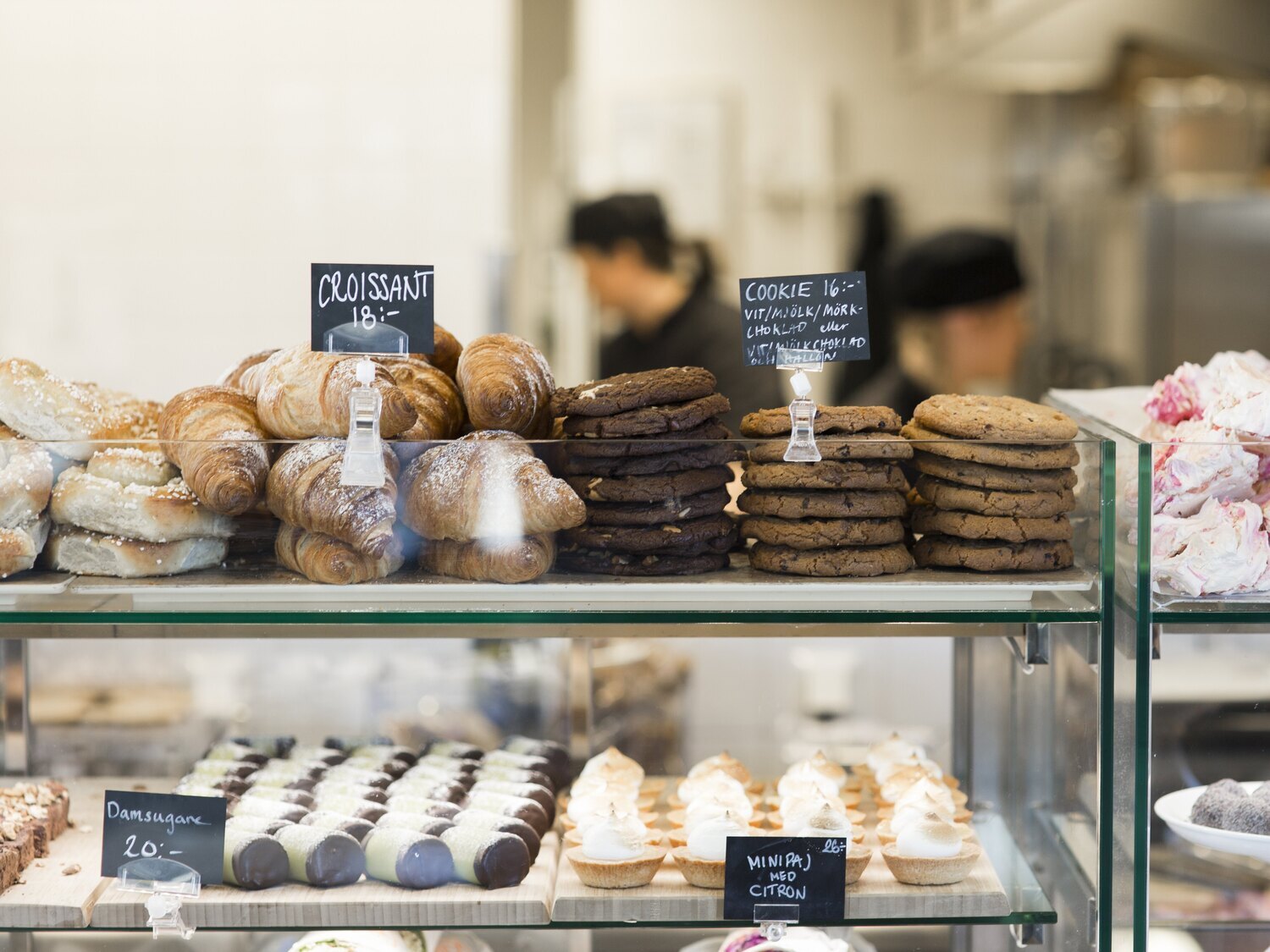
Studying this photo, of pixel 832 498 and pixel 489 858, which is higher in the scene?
pixel 832 498

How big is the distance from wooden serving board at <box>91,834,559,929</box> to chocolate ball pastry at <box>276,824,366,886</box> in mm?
25

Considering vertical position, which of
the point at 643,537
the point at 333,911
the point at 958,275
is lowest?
the point at 333,911

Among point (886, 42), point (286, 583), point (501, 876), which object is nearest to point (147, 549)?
point (286, 583)

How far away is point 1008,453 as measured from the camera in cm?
145

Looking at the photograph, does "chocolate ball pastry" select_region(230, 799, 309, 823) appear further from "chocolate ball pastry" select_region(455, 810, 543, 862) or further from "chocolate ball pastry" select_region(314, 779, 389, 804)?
"chocolate ball pastry" select_region(455, 810, 543, 862)

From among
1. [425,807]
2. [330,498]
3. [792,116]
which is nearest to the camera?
[330,498]

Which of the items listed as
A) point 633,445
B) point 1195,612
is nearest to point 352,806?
point 633,445

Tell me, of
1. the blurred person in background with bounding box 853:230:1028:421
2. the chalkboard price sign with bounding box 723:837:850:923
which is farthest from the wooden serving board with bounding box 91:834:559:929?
the blurred person in background with bounding box 853:230:1028:421

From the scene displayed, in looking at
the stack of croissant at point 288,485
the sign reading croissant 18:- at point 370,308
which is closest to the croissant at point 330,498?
the stack of croissant at point 288,485

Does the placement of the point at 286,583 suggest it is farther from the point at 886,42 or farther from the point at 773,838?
the point at 886,42

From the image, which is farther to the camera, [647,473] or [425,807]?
[425,807]

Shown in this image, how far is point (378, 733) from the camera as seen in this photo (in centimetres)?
186

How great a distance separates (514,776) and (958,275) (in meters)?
2.65

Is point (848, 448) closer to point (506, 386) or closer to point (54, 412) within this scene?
point (506, 386)
